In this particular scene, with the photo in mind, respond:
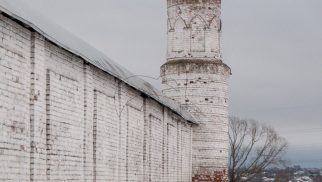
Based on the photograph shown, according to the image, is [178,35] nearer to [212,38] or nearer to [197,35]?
[197,35]

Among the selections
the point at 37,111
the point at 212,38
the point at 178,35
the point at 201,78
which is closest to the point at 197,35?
the point at 212,38

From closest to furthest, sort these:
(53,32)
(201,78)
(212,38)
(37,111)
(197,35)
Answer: (37,111) → (53,32) → (201,78) → (197,35) → (212,38)

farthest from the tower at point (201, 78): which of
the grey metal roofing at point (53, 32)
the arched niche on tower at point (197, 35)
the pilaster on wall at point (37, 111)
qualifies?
the pilaster on wall at point (37, 111)

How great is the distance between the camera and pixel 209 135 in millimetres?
25781

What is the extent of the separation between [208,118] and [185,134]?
1.84 m

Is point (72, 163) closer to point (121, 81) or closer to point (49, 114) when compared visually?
point (49, 114)

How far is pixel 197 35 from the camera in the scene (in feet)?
85.7

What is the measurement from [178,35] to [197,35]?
0.76m

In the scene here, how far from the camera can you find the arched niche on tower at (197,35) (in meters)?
26.1

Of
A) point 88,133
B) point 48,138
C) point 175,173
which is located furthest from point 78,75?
point 175,173

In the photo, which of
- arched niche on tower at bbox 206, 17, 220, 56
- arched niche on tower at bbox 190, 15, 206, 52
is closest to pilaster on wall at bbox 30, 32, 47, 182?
arched niche on tower at bbox 190, 15, 206, 52

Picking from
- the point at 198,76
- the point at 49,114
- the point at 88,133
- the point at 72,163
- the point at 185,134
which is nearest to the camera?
the point at 49,114

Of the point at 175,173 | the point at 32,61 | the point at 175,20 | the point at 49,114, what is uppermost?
the point at 175,20

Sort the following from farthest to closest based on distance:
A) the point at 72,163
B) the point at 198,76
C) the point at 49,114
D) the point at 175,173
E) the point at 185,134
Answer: the point at 198,76 < the point at 185,134 < the point at 175,173 < the point at 72,163 < the point at 49,114
